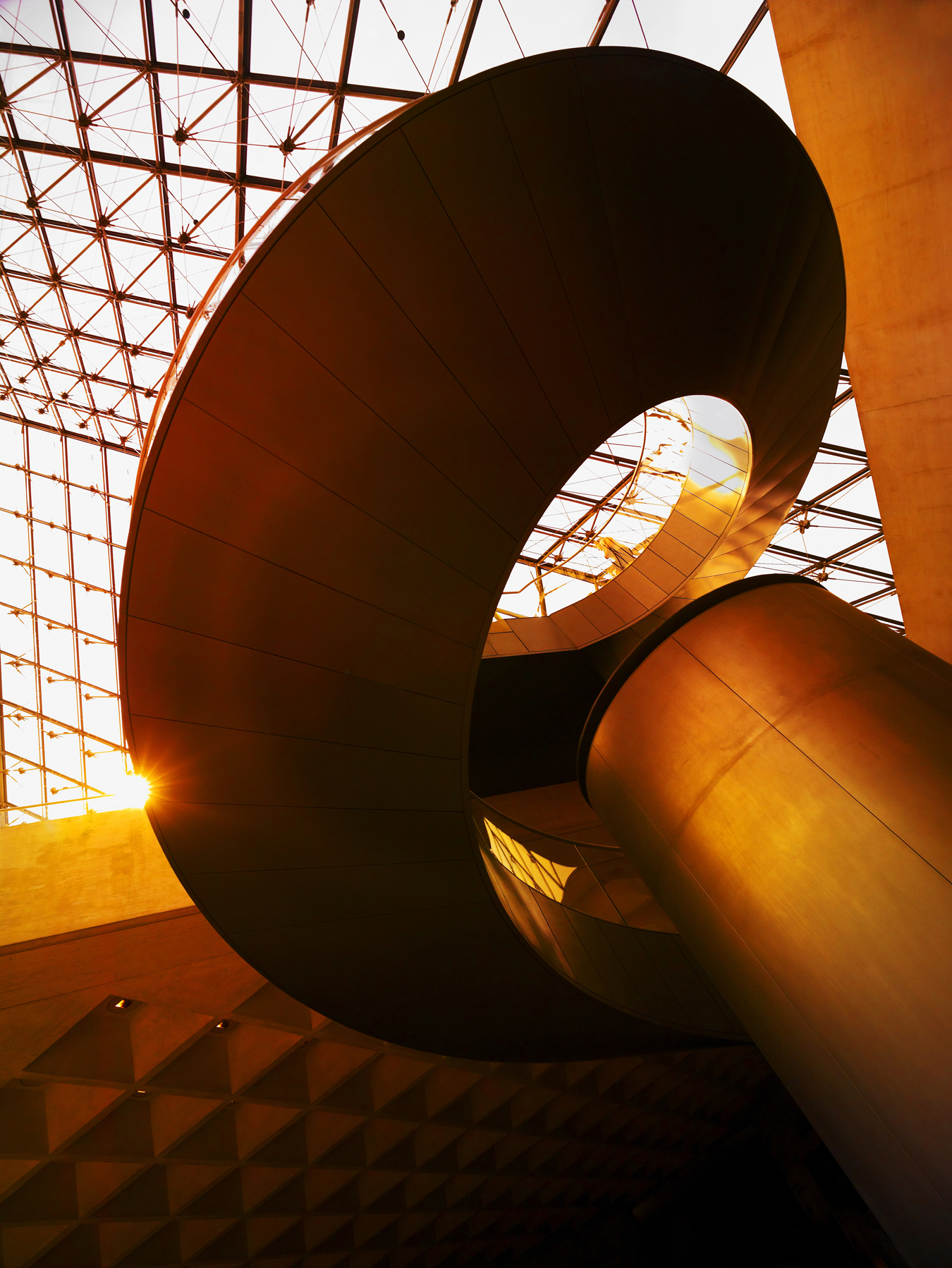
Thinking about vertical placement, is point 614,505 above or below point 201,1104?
above

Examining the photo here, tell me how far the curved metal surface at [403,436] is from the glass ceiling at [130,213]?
3278 millimetres

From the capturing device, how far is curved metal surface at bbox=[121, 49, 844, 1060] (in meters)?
5.48

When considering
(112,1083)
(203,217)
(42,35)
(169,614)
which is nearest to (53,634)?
(203,217)

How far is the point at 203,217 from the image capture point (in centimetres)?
1973

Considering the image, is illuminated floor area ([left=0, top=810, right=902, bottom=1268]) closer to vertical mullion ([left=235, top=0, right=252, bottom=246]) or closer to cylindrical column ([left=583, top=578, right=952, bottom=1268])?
cylindrical column ([left=583, top=578, right=952, bottom=1268])

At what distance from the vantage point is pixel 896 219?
1069 cm

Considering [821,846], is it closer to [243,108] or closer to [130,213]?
[243,108]

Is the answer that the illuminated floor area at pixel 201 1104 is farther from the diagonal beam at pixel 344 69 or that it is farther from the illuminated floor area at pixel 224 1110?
the diagonal beam at pixel 344 69

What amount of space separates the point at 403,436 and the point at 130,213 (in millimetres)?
20519

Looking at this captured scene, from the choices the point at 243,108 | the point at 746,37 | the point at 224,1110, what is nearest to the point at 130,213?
the point at 243,108

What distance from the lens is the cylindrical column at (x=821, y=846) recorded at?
17.4 feet

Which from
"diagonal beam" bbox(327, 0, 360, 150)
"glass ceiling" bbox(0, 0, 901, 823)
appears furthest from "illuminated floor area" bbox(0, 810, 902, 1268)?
"diagonal beam" bbox(327, 0, 360, 150)

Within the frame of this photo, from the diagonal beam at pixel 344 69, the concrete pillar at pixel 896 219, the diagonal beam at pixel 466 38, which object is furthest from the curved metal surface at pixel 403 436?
the diagonal beam at pixel 344 69

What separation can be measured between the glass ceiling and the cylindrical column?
23.4 feet
